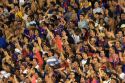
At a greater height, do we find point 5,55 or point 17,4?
point 17,4

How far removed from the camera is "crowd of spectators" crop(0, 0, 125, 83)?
336 inches

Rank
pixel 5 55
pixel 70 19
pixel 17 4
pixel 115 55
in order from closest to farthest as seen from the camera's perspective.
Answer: pixel 115 55 → pixel 5 55 → pixel 70 19 → pixel 17 4

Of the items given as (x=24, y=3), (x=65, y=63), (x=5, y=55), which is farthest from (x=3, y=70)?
(x=24, y=3)

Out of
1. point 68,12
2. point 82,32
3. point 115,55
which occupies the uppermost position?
point 68,12

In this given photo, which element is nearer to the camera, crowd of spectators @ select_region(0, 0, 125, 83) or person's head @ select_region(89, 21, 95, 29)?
crowd of spectators @ select_region(0, 0, 125, 83)

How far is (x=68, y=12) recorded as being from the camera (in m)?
9.84

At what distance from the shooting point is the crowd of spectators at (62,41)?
8539 millimetres

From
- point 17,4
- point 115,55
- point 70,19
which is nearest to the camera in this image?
point 115,55

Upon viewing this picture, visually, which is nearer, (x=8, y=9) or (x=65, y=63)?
(x=65, y=63)

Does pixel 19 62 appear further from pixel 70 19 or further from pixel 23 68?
pixel 70 19

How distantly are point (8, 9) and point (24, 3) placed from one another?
417 mm

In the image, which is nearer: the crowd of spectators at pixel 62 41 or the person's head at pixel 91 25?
the crowd of spectators at pixel 62 41

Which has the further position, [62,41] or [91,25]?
[91,25]

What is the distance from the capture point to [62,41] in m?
9.13
